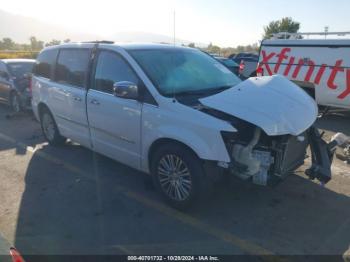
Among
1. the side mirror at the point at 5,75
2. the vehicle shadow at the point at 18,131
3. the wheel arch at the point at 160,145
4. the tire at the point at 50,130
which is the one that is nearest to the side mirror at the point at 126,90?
the wheel arch at the point at 160,145

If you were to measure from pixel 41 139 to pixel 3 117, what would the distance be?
3.05m

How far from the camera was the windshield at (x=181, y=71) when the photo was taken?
4316 mm

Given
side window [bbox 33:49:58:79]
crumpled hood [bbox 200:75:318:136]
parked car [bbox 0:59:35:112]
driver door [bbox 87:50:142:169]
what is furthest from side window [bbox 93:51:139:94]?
parked car [bbox 0:59:35:112]

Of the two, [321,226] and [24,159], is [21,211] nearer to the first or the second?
[24,159]

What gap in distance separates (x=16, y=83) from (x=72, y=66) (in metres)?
5.12

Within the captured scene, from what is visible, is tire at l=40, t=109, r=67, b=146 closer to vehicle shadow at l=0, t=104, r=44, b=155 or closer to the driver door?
vehicle shadow at l=0, t=104, r=44, b=155

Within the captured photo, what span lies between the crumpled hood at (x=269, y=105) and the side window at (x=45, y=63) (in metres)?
3.37

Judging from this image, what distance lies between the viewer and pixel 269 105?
386 centimetres

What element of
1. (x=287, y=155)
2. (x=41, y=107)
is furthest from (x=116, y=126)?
(x=41, y=107)

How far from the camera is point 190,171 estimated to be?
389 cm

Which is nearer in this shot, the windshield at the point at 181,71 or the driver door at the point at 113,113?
the windshield at the point at 181,71

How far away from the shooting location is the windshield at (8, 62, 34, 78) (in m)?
10.2

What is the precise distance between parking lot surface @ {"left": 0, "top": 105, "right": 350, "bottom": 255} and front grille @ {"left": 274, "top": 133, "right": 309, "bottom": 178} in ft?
1.83

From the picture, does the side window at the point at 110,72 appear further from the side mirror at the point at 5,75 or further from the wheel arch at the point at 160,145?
the side mirror at the point at 5,75
